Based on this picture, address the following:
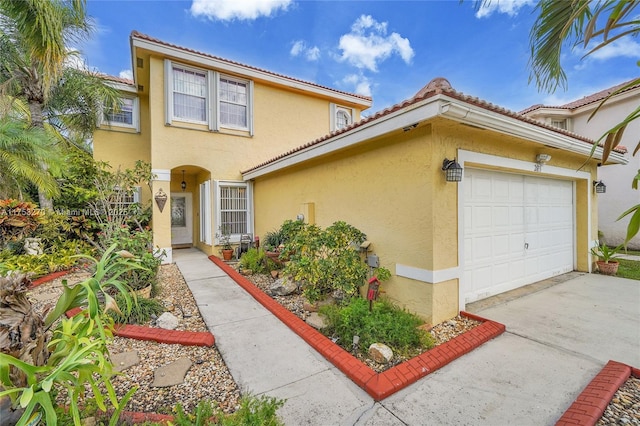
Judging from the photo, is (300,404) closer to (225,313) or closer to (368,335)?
(368,335)

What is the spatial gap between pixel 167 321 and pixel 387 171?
4878 mm

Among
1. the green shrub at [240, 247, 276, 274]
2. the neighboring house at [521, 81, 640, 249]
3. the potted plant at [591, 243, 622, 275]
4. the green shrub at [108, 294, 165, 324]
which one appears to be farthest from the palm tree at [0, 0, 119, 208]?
the neighboring house at [521, 81, 640, 249]

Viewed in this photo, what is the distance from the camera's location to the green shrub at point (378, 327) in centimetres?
398

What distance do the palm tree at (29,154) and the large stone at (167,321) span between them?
22.8 feet

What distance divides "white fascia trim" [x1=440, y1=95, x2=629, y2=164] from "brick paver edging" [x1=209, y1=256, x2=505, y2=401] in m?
3.33

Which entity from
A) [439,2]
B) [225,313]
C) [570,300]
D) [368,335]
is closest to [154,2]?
[439,2]

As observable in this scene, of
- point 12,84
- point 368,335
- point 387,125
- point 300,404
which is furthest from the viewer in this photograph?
point 12,84

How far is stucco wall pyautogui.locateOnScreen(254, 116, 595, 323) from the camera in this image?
14.9 feet

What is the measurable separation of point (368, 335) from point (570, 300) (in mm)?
4890

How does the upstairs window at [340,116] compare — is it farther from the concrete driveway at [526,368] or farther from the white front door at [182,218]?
the concrete driveway at [526,368]

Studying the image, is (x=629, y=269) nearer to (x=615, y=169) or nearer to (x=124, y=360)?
(x=615, y=169)

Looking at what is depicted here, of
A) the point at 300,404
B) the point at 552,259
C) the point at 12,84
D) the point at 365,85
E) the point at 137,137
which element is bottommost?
the point at 300,404

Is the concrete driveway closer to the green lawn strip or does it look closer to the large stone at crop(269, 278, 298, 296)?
the green lawn strip

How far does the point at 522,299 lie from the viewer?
577 cm
